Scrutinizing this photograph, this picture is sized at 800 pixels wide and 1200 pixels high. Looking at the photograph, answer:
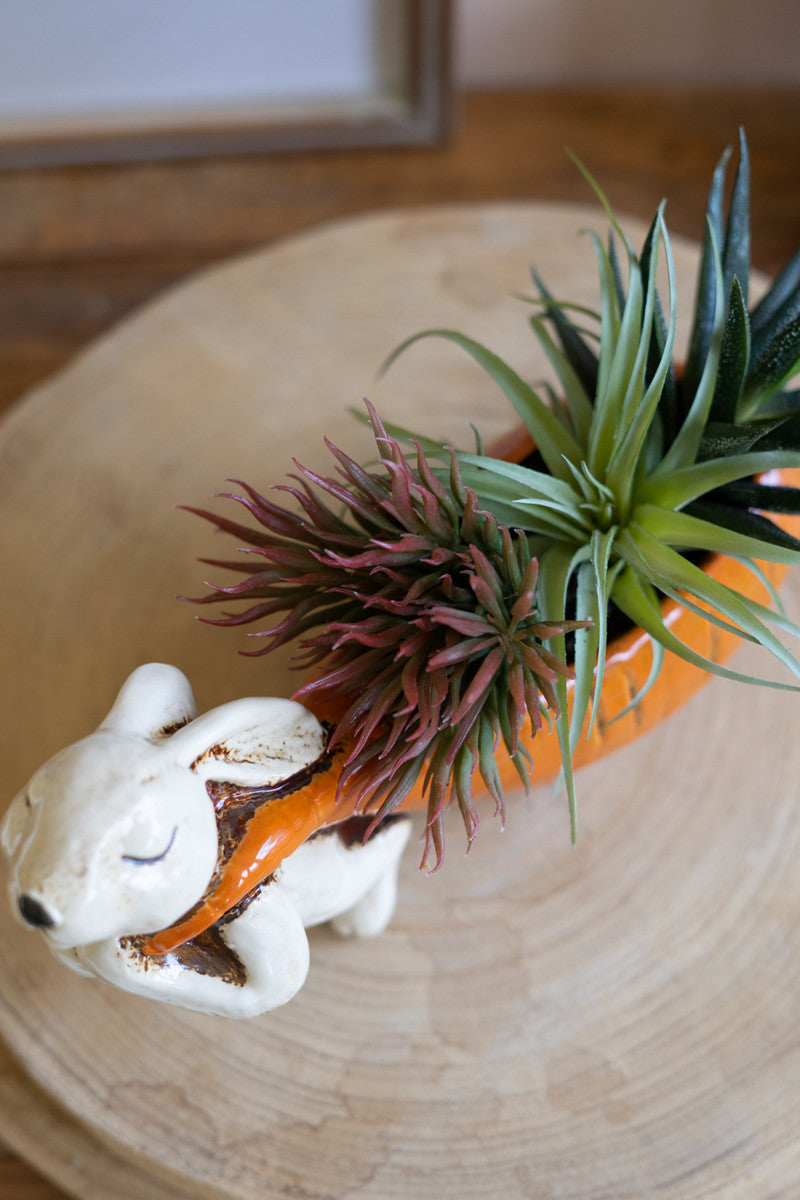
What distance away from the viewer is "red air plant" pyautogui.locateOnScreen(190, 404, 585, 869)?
549mm

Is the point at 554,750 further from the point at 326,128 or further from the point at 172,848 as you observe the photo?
the point at 326,128

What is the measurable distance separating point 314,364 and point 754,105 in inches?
38.5

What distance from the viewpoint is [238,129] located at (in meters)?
1.47

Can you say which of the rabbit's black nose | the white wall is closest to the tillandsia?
the rabbit's black nose

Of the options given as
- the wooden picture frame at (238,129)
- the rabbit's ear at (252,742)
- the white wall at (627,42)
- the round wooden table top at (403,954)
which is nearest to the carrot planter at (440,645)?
the rabbit's ear at (252,742)

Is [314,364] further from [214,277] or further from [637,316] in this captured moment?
[637,316]

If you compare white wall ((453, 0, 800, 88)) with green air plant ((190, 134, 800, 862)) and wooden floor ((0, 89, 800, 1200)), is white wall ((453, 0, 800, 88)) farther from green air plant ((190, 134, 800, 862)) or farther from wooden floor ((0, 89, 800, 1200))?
green air plant ((190, 134, 800, 862))

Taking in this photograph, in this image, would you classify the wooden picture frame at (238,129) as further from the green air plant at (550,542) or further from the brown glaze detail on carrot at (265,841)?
the brown glaze detail on carrot at (265,841)

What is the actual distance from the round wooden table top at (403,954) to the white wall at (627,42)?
77 cm

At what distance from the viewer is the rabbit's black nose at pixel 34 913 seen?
49 cm

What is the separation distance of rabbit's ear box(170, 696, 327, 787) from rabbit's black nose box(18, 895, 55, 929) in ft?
0.31

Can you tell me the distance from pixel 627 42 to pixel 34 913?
1.51m

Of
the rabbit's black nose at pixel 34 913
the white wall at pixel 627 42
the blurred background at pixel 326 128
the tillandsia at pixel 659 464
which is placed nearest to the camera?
the rabbit's black nose at pixel 34 913

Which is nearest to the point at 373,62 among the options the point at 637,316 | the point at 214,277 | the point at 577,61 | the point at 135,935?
the point at 577,61
